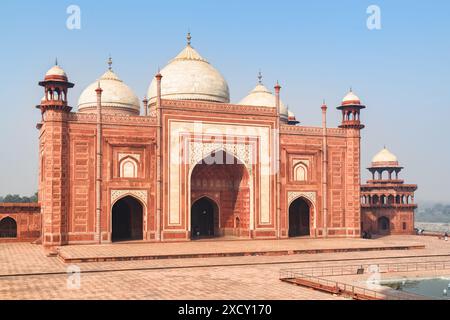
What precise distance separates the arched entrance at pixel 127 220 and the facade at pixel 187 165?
49 millimetres

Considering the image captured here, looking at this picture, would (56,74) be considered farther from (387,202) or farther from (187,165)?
(387,202)

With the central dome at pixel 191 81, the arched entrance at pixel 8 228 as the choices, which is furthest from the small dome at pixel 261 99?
the arched entrance at pixel 8 228

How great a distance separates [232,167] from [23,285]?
55.5 feet

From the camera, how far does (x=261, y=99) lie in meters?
35.3

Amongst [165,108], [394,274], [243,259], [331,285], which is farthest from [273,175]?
[331,285]

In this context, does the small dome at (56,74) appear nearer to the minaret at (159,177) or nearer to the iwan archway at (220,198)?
the minaret at (159,177)

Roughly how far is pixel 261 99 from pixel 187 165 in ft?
32.0

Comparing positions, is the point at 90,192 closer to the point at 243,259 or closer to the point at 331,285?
the point at 243,259

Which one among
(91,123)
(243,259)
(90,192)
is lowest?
(243,259)

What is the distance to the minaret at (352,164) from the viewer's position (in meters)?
30.4

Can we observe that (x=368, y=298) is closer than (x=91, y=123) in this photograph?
Yes

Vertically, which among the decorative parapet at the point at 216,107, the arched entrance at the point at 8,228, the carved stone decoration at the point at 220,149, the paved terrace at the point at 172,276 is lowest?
the paved terrace at the point at 172,276

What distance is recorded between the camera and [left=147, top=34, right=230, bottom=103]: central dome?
2998 cm

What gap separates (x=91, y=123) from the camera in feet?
84.3
